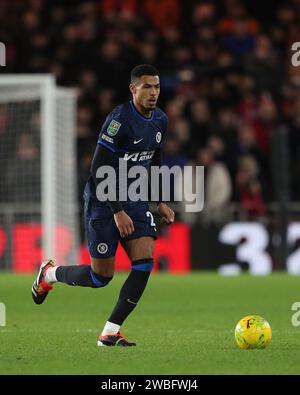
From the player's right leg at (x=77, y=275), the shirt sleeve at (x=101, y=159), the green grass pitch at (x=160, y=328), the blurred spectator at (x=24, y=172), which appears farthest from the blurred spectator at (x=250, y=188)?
the shirt sleeve at (x=101, y=159)

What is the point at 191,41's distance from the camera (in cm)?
1934

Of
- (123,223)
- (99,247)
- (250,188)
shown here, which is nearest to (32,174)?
(250,188)

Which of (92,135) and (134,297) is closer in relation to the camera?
(134,297)

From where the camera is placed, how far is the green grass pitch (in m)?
6.91

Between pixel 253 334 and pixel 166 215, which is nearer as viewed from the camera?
pixel 253 334

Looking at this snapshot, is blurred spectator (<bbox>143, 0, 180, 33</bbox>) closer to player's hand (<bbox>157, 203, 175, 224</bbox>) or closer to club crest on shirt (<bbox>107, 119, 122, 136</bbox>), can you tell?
player's hand (<bbox>157, 203, 175, 224</bbox>)

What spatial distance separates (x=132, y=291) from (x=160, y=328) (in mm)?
1507

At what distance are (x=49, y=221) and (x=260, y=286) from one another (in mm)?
3397

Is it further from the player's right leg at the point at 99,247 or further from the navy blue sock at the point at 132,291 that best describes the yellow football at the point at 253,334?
the player's right leg at the point at 99,247

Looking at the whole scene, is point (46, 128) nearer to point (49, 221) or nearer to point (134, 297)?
point (49, 221)

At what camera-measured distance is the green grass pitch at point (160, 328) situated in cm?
691

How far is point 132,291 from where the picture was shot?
7973 mm

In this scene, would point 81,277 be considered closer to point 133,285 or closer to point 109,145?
point 133,285
